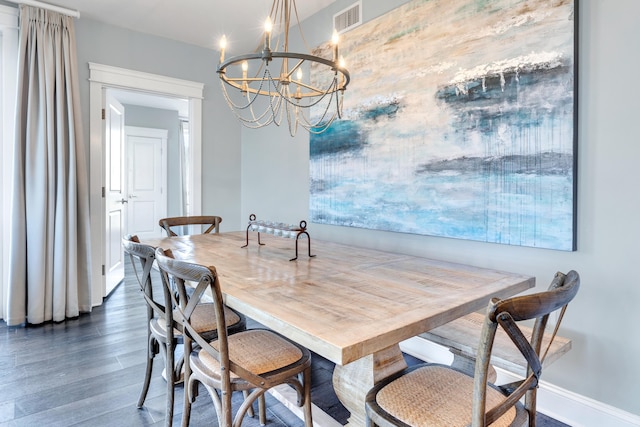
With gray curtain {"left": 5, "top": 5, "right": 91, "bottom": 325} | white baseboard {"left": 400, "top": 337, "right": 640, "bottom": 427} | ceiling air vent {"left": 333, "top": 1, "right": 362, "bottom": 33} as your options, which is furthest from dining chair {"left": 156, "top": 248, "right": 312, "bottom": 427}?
ceiling air vent {"left": 333, "top": 1, "right": 362, "bottom": 33}

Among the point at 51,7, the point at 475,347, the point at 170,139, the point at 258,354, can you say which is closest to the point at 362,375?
the point at 258,354

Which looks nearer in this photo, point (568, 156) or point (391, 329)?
point (391, 329)

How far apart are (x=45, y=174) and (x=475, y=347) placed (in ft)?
10.9

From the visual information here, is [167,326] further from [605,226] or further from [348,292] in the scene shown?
[605,226]

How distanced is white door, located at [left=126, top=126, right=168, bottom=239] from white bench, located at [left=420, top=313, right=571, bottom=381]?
20.9 ft

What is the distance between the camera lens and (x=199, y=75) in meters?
3.99

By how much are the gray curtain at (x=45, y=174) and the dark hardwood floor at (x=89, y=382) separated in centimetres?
24

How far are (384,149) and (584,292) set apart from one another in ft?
4.72

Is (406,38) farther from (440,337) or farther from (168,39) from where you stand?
(168,39)

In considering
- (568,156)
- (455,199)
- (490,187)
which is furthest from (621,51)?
(455,199)

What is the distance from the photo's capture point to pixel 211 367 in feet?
4.34

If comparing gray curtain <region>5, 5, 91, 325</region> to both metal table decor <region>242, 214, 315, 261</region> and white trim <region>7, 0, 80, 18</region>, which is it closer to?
white trim <region>7, 0, 80, 18</region>

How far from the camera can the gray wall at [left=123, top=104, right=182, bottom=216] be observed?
6633 mm

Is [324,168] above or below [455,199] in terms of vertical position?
above
